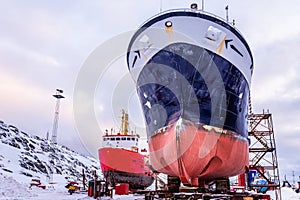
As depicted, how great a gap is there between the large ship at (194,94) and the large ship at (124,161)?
1111 cm

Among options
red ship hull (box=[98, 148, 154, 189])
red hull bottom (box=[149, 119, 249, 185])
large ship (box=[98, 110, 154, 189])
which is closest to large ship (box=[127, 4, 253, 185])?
red hull bottom (box=[149, 119, 249, 185])

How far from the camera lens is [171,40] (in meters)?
8.62

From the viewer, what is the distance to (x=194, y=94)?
807 centimetres

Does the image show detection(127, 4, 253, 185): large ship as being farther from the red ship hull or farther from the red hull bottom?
the red ship hull

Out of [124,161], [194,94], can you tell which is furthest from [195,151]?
[124,161]

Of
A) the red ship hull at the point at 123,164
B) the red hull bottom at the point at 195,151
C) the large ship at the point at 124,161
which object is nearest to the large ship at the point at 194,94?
the red hull bottom at the point at 195,151

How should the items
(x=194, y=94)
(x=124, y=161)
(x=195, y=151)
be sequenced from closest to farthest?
(x=195, y=151) → (x=194, y=94) → (x=124, y=161)

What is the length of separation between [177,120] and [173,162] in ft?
3.90

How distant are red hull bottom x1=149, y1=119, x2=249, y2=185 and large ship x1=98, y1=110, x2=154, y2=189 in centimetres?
1120

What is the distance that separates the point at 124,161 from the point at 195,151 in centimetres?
1420

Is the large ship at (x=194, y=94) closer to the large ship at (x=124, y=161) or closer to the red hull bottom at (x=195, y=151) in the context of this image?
the red hull bottom at (x=195, y=151)

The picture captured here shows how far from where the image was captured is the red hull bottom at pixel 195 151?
718 centimetres

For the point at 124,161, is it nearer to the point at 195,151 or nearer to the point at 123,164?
the point at 123,164

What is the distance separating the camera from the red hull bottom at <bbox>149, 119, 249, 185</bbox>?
7.18 metres
